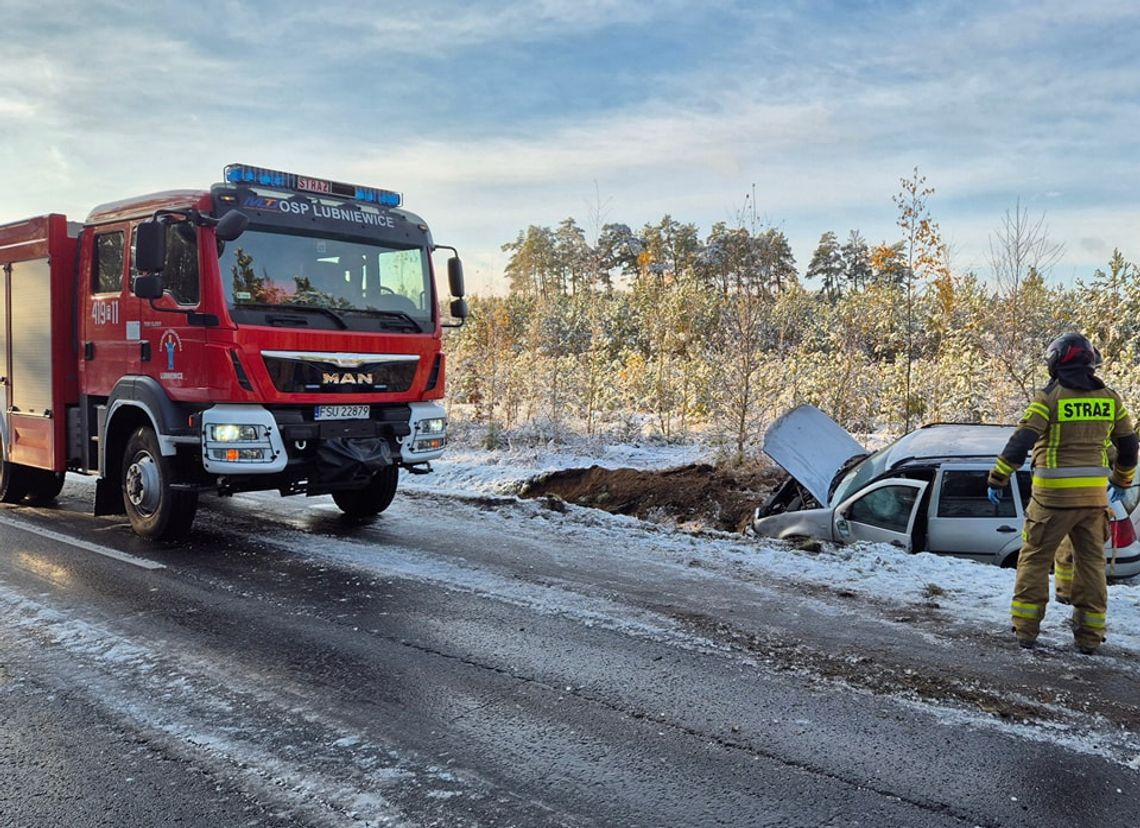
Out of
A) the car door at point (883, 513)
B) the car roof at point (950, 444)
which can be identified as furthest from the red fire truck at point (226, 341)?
the car roof at point (950, 444)

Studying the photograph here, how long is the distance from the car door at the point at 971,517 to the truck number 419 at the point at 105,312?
24.3 feet

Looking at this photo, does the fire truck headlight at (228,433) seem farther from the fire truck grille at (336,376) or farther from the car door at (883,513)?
the car door at (883,513)

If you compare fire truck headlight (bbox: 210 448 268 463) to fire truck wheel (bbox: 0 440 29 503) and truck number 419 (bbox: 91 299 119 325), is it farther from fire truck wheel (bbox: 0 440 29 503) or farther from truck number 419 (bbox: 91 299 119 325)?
fire truck wheel (bbox: 0 440 29 503)

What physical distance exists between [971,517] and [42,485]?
31.7ft

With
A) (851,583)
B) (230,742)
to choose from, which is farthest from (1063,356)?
(230,742)

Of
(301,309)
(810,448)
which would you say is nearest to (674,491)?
(810,448)

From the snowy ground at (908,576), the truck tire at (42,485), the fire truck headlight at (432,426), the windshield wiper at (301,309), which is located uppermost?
the windshield wiper at (301,309)

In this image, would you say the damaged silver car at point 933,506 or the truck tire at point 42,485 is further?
the truck tire at point 42,485

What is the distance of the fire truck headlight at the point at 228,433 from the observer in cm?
649

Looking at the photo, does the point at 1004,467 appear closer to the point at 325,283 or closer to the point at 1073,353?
the point at 1073,353

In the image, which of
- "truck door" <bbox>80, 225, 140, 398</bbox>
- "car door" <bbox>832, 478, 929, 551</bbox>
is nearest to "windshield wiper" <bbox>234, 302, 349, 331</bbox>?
"truck door" <bbox>80, 225, 140, 398</bbox>

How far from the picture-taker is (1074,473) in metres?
4.76

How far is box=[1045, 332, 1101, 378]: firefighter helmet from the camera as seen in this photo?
4.70 m

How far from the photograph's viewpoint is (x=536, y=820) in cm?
292
